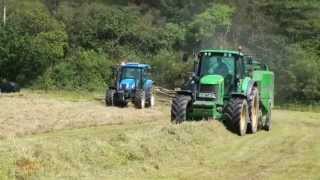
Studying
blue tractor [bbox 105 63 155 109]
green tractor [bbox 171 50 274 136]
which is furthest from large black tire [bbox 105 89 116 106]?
green tractor [bbox 171 50 274 136]

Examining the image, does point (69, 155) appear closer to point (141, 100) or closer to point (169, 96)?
point (141, 100)

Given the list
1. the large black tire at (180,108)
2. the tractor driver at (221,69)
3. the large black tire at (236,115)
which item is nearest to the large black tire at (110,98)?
the tractor driver at (221,69)

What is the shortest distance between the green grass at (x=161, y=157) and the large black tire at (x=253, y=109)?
2447 millimetres

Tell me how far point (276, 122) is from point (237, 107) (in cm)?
710

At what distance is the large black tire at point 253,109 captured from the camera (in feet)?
63.8

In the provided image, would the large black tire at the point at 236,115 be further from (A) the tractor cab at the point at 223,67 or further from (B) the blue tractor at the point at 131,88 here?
(B) the blue tractor at the point at 131,88

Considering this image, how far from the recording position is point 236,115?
1817 centimetres

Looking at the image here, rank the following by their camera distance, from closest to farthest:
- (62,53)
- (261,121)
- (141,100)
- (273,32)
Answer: (261,121), (141,100), (62,53), (273,32)

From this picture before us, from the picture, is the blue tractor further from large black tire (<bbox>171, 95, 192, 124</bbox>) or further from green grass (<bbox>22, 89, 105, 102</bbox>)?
large black tire (<bbox>171, 95, 192, 124</bbox>)

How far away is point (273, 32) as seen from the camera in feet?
177

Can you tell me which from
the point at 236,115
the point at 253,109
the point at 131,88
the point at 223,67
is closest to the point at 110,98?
the point at 131,88

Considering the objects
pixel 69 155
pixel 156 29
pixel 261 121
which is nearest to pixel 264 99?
pixel 261 121

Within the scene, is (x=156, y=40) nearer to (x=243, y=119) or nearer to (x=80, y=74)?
(x=80, y=74)

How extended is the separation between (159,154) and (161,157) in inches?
5.7
